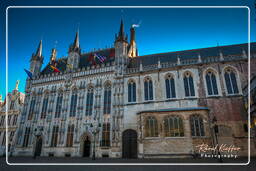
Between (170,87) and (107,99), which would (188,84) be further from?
(107,99)

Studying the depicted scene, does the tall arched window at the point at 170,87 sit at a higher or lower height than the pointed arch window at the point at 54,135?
higher

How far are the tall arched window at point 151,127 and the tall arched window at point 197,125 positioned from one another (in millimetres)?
4769

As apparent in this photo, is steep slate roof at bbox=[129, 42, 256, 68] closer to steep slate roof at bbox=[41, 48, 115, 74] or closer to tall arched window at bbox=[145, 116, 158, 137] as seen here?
steep slate roof at bbox=[41, 48, 115, 74]

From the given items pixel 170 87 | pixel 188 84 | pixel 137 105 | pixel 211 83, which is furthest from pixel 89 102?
pixel 211 83

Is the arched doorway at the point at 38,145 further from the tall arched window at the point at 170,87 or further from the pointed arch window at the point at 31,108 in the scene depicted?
the tall arched window at the point at 170,87

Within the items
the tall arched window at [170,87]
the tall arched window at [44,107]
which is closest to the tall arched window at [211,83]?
the tall arched window at [170,87]

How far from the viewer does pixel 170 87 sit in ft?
88.5

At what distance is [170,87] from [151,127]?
24.1 feet

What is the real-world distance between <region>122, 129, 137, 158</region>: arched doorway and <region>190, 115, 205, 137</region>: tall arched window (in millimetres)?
8396

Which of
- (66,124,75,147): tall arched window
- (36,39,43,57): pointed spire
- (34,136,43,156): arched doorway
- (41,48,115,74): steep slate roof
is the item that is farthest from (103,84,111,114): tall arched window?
(36,39,43,57): pointed spire

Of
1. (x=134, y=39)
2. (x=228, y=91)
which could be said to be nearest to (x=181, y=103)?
(x=228, y=91)

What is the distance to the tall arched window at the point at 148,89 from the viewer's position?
27420 mm

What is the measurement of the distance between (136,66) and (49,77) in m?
18.5

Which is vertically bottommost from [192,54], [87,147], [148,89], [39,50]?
[87,147]
